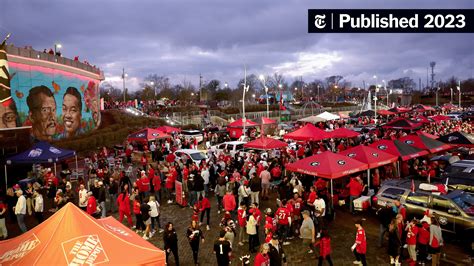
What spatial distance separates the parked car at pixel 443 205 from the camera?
10242mm

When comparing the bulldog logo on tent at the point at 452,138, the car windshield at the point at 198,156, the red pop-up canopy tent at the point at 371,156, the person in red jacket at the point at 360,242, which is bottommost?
the person in red jacket at the point at 360,242

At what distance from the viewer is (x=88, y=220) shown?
6500 millimetres

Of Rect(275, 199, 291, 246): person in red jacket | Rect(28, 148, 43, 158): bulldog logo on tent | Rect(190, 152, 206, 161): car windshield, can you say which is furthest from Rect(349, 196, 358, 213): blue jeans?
Rect(28, 148, 43, 158): bulldog logo on tent

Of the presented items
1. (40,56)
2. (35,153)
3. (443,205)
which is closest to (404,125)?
(443,205)

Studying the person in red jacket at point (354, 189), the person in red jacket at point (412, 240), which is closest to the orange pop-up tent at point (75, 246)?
the person in red jacket at point (412, 240)

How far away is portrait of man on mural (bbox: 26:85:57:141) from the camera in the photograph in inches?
1022

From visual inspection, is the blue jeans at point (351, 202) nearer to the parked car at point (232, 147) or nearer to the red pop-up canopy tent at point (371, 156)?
the red pop-up canopy tent at point (371, 156)

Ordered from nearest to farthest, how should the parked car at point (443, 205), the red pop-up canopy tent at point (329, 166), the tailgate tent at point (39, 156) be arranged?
the parked car at point (443, 205) → the red pop-up canopy tent at point (329, 166) → the tailgate tent at point (39, 156)

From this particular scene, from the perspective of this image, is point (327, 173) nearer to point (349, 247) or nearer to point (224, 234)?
point (349, 247)

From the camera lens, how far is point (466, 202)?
1092cm

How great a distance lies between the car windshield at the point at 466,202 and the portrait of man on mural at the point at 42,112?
87.7ft

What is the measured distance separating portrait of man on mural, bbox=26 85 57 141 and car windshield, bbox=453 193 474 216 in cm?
2672

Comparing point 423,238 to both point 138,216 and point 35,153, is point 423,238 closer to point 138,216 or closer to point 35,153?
point 138,216

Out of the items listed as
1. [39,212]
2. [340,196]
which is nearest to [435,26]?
[340,196]
